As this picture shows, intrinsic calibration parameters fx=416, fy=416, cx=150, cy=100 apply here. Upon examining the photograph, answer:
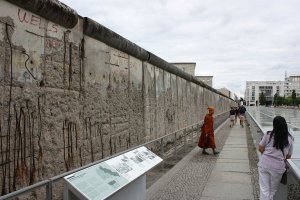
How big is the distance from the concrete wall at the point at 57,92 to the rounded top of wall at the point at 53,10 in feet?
0.04

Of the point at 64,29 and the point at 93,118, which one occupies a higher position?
the point at 64,29

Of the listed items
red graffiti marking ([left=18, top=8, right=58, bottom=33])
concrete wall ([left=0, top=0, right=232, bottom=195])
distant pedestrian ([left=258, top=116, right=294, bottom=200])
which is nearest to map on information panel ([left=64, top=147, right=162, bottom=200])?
concrete wall ([left=0, top=0, right=232, bottom=195])

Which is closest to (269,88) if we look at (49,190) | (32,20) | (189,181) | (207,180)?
(207,180)

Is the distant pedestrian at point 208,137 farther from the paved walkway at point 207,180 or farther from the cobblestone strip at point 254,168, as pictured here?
the cobblestone strip at point 254,168

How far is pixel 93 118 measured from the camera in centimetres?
661

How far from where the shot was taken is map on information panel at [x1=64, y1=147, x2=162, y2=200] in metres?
3.57

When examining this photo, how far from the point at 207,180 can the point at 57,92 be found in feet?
13.1

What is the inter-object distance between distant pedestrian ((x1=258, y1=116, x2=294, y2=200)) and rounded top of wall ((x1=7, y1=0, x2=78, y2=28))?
125 inches

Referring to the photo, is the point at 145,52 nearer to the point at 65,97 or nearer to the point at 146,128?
the point at 146,128

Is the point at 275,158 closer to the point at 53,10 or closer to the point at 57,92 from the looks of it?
the point at 57,92

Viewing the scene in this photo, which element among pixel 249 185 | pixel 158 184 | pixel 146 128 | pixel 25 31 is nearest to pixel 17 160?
pixel 25 31

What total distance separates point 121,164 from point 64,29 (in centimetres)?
222

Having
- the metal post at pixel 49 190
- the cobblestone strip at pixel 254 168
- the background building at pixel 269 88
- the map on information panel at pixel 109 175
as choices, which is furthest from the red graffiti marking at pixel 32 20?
the background building at pixel 269 88

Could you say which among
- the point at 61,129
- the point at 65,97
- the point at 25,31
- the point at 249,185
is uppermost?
the point at 25,31
